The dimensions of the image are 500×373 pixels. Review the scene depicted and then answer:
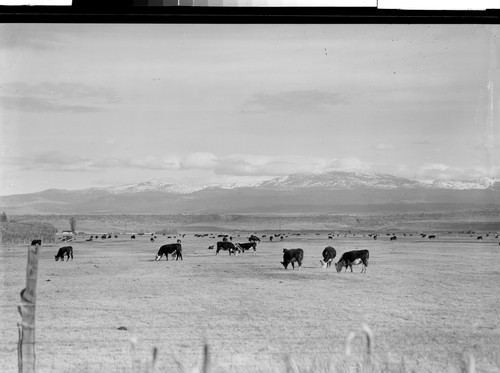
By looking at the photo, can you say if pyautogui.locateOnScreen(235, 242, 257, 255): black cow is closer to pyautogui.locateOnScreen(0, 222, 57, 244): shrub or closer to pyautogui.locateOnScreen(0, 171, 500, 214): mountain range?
pyautogui.locateOnScreen(0, 171, 500, 214): mountain range

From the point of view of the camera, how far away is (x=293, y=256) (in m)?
5.21

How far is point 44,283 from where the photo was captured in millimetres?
3744

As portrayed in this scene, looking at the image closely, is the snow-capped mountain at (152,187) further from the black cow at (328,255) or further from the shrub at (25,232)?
the black cow at (328,255)

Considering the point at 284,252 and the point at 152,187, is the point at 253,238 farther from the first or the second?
the point at 152,187

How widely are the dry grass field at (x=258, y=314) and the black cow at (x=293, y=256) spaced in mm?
467

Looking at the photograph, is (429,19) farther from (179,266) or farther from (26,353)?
(26,353)

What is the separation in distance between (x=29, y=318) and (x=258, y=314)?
4.72 ft

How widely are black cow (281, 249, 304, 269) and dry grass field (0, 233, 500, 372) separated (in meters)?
0.47

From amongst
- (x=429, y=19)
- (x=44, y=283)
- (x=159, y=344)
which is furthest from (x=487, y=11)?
(x=44, y=283)

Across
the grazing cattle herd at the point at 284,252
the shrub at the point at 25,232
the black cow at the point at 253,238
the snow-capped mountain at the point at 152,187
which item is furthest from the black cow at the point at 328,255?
the shrub at the point at 25,232

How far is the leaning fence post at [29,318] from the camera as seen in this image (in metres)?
3.32

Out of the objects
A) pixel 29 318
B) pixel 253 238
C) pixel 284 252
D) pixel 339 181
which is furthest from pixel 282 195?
pixel 29 318

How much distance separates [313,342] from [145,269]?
171 centimetres

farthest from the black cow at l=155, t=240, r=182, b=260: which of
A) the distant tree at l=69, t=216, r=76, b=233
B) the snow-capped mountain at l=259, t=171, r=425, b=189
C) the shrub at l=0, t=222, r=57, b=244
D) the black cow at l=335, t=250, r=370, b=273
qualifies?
the black cow at l=335, t=250, r=370, b=273
